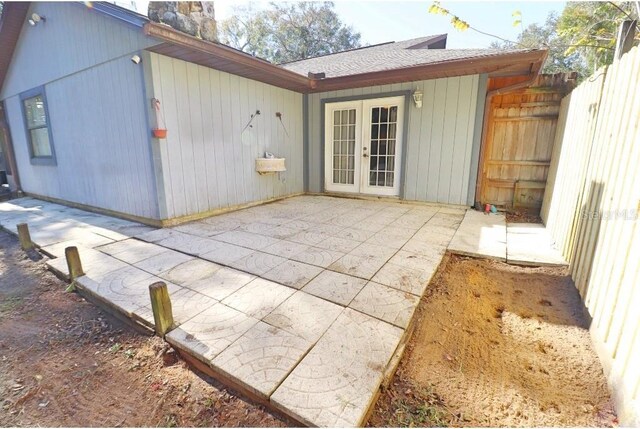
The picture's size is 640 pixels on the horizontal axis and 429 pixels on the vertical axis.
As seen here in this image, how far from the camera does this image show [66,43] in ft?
15.5

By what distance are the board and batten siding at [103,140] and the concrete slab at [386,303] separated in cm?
339

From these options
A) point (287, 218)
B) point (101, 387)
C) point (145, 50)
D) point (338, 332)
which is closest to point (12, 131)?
point (145, 50)

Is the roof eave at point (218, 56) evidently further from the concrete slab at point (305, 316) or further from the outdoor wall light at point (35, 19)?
the outdoor wall light at point (35, 19)

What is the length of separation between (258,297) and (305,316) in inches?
17.5

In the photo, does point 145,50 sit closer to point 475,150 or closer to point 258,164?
point 258,164

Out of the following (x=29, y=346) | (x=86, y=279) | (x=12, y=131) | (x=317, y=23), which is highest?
(x=317, y=23)

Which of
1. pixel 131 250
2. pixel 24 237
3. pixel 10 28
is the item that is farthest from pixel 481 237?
pixel 10 28

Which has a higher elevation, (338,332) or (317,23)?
(317,23)

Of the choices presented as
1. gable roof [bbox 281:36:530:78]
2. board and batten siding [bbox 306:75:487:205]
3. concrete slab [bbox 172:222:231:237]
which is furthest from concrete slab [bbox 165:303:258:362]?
gable roof [bbox 281:36:530:78]

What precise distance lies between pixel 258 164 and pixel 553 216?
4.57 meters

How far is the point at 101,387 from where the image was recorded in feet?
5.17

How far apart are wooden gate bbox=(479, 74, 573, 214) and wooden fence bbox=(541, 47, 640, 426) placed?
1.64 m

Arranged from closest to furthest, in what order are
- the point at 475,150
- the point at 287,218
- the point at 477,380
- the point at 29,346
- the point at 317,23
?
the point at 477,380 → the point at 29,346 → the point at 287,218 → the point at 475,150 → the point at 317,23

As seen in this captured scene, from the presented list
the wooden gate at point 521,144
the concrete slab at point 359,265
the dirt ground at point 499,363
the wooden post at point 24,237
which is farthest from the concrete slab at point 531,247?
the wooden post at point 24,237
